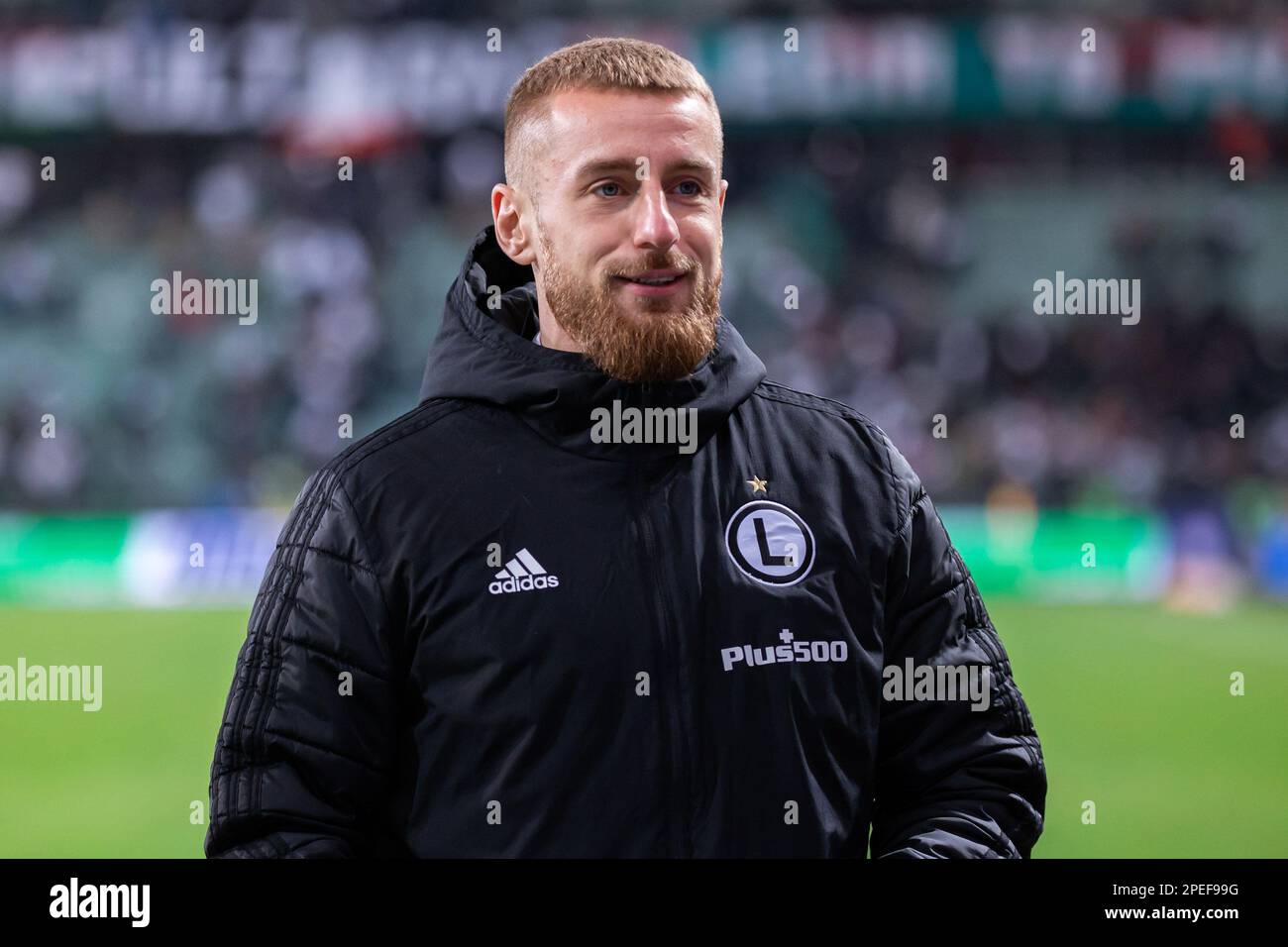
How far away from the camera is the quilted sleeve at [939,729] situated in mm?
1774

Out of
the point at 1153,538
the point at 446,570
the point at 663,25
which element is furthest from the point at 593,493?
the point at 663,25

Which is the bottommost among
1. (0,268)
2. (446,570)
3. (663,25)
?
(446,570)

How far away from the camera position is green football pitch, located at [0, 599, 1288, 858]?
20.4 feet

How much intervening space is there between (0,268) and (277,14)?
3647mm

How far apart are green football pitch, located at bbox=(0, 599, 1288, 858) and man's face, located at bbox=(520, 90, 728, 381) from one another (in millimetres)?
4018

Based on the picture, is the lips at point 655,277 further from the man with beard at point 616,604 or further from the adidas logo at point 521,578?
the adidas logo at point 521,578

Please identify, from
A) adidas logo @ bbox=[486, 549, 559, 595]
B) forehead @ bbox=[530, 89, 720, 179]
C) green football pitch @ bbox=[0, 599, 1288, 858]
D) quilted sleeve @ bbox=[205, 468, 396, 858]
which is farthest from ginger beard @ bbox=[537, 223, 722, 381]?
green football pitch @ bbox=[0, 599, 1288, 858]

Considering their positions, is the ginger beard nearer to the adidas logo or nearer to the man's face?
the man's face

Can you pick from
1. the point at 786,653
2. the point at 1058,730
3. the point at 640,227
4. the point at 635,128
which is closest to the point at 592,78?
the point at 635,128

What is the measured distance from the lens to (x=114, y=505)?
1312 cm

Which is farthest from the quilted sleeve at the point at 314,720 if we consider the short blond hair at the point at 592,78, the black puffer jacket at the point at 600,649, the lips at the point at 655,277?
the short blond hair at the point at 592,78
